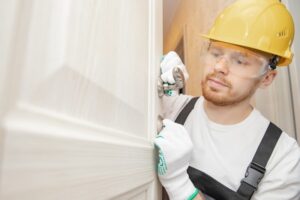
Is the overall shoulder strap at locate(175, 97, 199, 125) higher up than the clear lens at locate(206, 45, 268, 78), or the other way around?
the clear lens at locate(206, 45, 268, 78)

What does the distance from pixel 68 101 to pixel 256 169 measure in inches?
28.2

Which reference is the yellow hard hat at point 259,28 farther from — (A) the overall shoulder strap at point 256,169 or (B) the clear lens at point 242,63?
(A) the overall shoulder strap at point 256,169

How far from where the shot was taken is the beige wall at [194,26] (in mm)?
1524

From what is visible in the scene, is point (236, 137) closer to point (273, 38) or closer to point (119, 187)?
point (273, 38)

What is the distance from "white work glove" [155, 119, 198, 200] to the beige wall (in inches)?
39.6

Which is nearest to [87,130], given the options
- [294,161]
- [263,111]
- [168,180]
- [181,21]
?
[168,180]

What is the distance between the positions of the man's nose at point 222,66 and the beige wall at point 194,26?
0.61 metres

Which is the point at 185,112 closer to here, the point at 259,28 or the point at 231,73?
the point at 231,73

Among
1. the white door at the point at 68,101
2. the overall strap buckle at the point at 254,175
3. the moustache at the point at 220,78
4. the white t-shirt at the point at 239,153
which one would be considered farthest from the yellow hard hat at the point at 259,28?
the white door at the point at 68,101

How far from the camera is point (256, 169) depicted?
77cm

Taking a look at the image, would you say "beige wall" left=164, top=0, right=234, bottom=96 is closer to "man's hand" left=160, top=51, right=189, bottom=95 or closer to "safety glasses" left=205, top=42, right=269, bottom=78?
"safety glasses" left=205, top=42, right=269, bottom=78

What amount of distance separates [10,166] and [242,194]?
2.50 feet

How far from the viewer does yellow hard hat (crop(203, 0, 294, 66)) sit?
872 mm

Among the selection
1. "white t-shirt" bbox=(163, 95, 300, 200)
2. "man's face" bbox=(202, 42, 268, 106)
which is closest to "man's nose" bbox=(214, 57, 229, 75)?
"man's face" bbox=(202, 42, 268, 106)
